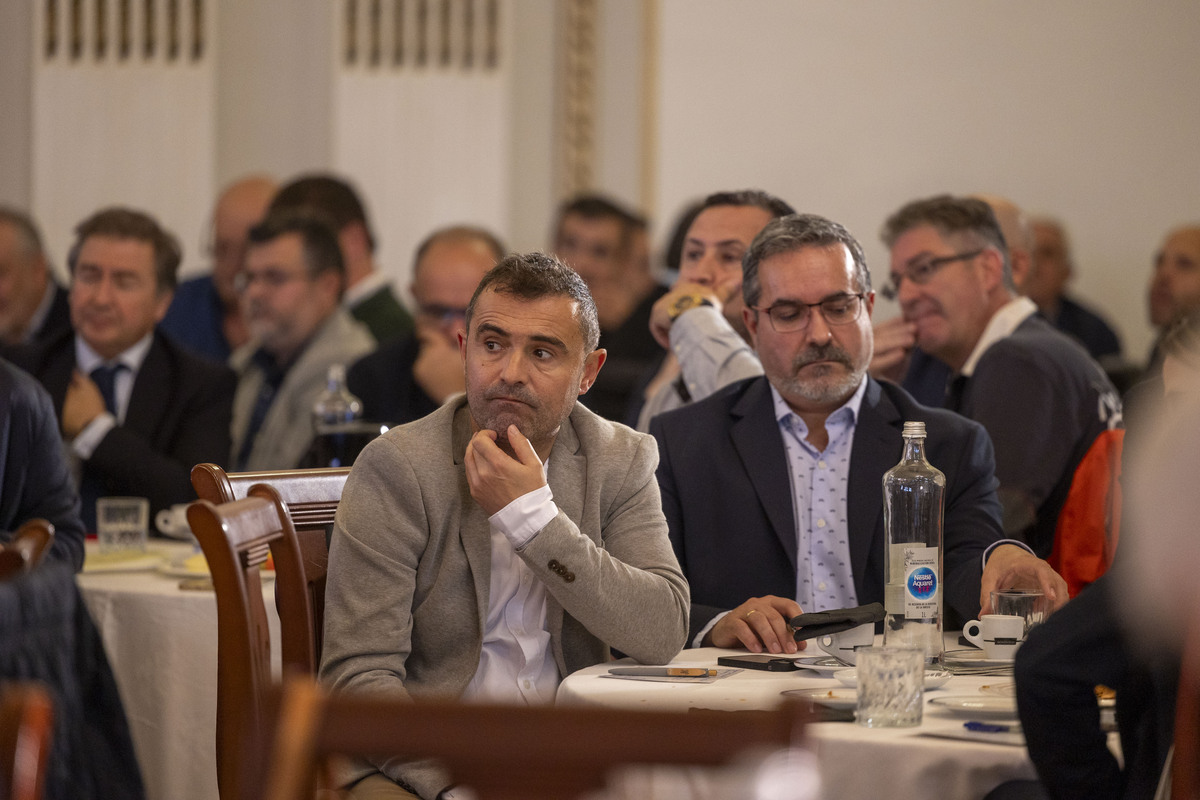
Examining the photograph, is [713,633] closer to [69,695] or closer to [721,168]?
[69,695]

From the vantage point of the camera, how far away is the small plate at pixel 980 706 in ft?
5.46

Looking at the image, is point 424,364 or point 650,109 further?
point 650,109

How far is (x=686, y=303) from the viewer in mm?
3162

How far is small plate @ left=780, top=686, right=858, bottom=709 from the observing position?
66.4 inches

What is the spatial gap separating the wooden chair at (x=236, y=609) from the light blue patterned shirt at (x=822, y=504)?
1.04 meters

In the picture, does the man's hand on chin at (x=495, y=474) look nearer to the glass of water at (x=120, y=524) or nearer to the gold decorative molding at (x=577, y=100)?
the glass of water at (x=120, y=524)

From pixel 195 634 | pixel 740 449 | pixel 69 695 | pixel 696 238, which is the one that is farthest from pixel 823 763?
pixel 696 238

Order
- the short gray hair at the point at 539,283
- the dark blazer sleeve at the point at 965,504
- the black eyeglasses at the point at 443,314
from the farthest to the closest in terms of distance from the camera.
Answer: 1. the black eyeglasses at the point at 443,314
2. the dark blazer sleeve at the point at 965,504
3. the short gray hair at the point at 539,283

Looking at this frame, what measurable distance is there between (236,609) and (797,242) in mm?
1278

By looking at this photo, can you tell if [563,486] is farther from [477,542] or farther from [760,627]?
[760,627]

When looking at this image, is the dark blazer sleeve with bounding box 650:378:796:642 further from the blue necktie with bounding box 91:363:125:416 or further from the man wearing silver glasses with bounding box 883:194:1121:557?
the blue necktie with bounding box 91:363:125:416

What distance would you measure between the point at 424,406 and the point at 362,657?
2.49 metres

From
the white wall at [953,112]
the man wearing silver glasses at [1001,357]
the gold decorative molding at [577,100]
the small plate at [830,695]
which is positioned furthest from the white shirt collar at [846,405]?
the gold decorative molding at [577,100]

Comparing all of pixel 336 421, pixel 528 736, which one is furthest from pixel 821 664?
pixel 336 421
